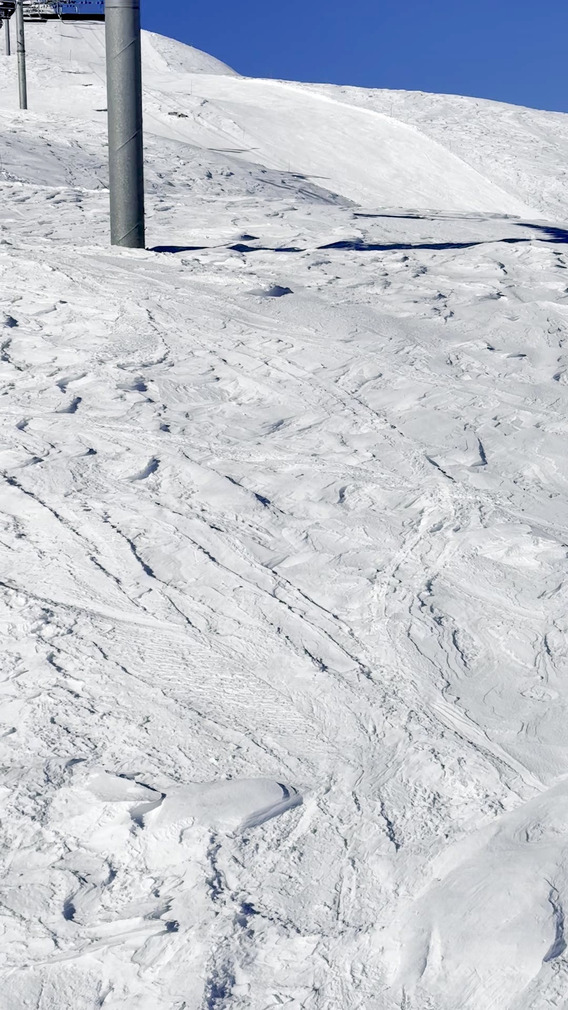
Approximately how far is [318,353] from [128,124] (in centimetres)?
379

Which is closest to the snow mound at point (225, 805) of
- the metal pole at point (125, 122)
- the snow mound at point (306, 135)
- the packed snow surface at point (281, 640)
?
the packed snow surface at point (281, 640)

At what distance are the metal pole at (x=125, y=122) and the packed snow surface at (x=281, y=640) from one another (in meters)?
1.14

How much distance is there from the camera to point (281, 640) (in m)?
2.74

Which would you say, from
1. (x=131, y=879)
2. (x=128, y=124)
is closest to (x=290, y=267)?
(x=128, y=124)

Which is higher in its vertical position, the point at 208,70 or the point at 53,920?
the point at 208,70

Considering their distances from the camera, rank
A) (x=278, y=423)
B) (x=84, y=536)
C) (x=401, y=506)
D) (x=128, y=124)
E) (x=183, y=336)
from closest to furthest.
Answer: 1. (x=84, y=536)
2. (x=401, y=506)
3. (x=278, y=423)
4. (x=183, y=336)
5. (x=128, y=124)

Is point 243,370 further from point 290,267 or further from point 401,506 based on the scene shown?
point 290,267

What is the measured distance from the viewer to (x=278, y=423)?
14.5 ft

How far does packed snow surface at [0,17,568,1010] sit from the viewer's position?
1786 mm

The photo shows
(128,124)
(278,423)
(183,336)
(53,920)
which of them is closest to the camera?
(53,920)

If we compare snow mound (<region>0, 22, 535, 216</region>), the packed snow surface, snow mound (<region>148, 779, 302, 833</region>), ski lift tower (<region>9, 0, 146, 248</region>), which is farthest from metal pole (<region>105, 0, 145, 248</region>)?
snow mound (<region>148, 779, 302, 833</region>)

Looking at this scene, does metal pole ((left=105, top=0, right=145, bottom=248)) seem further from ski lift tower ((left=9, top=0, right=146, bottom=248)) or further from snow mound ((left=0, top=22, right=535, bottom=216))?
snow mound ((left=0, top=22, right=535, bottom=216))

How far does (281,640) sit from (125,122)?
6.43m

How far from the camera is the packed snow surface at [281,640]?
179cm
